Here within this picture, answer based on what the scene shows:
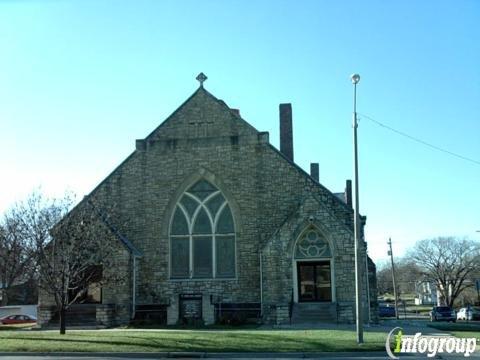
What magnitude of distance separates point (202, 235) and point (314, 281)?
21.2 feet

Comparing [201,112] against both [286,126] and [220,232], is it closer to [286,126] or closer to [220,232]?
[286,126]

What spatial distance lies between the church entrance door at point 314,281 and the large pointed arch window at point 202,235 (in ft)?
12.1

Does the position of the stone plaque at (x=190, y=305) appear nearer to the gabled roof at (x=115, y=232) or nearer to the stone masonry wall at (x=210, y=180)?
the stone masonry wall at (x=210, y=180)

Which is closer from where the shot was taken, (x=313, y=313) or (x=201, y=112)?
(x=313, y=313)

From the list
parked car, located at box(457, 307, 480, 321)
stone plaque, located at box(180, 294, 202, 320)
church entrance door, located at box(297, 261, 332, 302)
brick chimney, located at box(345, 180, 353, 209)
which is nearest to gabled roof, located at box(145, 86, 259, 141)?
church entrance door, located at box(297, 261, 332, 302)

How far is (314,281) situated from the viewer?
97.9 ft

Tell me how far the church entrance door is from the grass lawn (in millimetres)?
8156

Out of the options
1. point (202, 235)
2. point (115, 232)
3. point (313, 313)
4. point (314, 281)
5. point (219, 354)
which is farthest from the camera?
point (202, 235)

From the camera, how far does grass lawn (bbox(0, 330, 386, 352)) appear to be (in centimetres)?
1753

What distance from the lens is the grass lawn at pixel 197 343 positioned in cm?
1753

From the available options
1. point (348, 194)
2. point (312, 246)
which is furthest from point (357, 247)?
point (348, 194)

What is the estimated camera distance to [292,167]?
103 ft

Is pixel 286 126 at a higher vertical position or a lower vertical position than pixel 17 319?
higher

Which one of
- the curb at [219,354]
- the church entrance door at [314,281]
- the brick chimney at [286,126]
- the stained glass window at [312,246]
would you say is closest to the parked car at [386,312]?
the brick chimney at [286,126]
